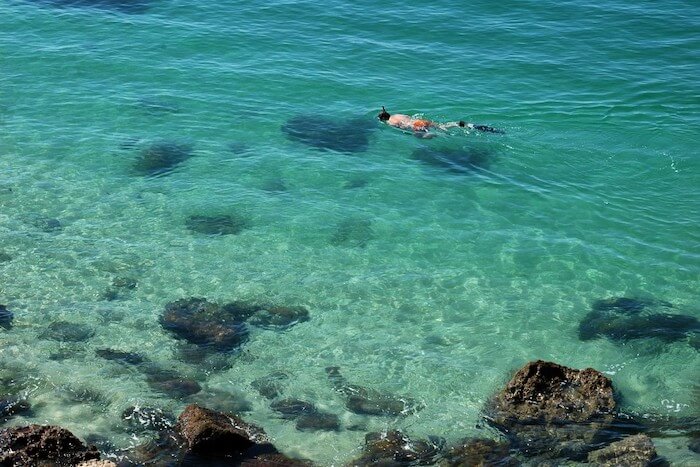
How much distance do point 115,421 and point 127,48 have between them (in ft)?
76.1

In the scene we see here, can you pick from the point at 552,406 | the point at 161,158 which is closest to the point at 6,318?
the point at 161,158

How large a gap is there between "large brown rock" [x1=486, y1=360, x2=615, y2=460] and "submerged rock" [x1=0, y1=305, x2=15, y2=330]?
1107 centimetres

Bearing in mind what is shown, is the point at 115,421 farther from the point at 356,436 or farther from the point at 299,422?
the point at 356,436

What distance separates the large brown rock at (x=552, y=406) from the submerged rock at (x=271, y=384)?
439 centimetres

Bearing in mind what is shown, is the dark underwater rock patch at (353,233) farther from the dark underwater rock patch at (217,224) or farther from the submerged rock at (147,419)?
the submerged rock at (147,419)

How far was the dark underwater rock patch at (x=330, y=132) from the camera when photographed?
2888cm

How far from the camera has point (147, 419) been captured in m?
16.7

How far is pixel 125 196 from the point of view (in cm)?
2594

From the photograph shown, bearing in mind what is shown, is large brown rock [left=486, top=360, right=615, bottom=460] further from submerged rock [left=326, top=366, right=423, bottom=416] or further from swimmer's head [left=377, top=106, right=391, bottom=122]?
swimmer's head [left=377, top=106, right=391, bottom=122]

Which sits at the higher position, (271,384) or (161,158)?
(161,158)

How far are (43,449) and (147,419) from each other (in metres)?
2.53

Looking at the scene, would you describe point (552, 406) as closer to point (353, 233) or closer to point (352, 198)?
point (353, 233)

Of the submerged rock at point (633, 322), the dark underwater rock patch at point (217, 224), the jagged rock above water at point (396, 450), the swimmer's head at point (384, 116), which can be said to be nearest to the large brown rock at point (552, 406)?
the jagged rock above water at point (396, 450)

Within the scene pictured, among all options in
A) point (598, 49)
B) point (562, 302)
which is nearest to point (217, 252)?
point (562, 302)
